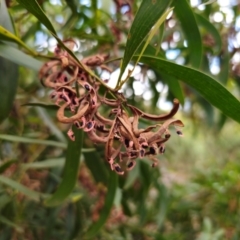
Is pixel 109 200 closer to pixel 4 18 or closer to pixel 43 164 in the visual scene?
pixel 43 164

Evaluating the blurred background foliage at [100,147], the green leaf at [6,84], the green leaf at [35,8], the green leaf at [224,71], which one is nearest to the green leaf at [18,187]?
the blurred background foliage at [100,147]

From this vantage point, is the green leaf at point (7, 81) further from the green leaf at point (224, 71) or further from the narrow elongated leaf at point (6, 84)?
the green leaf at point (224, 71)

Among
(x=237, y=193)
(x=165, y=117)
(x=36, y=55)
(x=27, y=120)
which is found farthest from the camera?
(x=237, y=193)

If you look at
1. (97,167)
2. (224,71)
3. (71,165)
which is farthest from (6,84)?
(224,71)

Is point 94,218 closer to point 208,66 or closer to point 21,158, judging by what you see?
point 21,158

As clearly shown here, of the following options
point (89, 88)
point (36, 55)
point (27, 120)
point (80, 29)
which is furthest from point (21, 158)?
point (89, 88)

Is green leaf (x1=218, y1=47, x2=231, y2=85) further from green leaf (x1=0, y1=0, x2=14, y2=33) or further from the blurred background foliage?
green leaf (x1=0, y1=0, x2=14, y2=33)

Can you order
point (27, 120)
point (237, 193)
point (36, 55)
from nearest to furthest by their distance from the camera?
point (36, 55) < point (27, 120) < point (237, 193)
